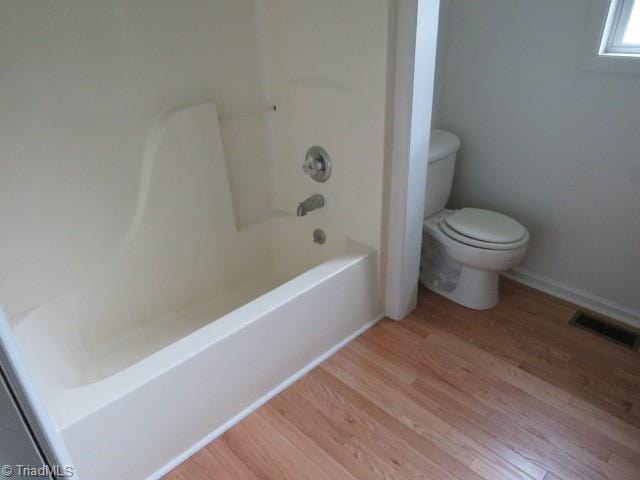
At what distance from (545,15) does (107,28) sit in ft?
5.37

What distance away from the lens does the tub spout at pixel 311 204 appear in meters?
1.88

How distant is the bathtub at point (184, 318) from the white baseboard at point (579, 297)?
80 centimetres

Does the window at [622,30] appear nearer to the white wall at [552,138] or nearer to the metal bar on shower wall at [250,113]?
the white wall at [552,138]

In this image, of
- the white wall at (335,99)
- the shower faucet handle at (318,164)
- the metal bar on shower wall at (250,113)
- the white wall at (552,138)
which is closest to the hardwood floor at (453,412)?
the white wall at (552,138)

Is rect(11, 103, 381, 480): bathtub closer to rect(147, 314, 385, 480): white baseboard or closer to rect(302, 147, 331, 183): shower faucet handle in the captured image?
rect(147, 314, 385, 480): white baseboard

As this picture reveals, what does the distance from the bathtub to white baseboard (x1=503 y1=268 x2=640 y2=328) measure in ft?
2.63

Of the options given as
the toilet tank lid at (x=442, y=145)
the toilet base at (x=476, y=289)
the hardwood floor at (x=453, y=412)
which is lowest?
the hardwood floor at (x=453, y=412)

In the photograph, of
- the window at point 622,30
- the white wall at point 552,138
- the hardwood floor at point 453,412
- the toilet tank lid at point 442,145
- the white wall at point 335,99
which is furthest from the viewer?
the toilet tank lid at point 442,145

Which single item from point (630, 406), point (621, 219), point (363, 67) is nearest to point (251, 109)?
point (363, 67)

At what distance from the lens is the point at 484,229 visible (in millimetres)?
1980

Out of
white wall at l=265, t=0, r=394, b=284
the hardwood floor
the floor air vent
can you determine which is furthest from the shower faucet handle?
the floor air vent

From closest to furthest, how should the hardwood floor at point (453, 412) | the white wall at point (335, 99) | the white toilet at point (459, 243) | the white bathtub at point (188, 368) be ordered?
the white bathtub at point (188, 368) < the hardwood floor at point (453, 412) < the white wall at point (335, 99) < the white toilet at point (459, 243)

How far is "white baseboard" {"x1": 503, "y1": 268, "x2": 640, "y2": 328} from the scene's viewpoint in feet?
6.51

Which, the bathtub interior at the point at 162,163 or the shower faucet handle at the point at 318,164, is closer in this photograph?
the bathtub interior at the point at 162,163
